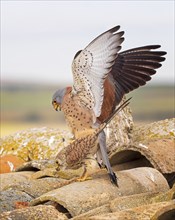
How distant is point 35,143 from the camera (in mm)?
11008

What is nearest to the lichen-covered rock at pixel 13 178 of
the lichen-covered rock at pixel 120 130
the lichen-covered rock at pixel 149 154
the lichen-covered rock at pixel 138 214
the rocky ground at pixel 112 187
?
the rocky ground at pixel 112 187

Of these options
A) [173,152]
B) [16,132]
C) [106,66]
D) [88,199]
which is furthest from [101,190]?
[16,132]

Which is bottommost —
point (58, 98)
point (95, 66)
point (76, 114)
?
point (76, 114)

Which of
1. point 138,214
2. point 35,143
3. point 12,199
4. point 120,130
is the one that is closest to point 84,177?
point 12,199

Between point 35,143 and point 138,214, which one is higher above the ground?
point 138,214

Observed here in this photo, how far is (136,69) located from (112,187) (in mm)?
1459

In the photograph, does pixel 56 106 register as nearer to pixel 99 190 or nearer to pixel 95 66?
pixel 95 66

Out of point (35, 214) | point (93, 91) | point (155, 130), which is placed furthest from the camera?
point (155, 130)

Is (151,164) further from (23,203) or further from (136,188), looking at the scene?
(23,203)

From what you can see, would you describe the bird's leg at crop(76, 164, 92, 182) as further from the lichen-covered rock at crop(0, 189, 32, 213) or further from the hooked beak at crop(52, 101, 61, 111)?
the hooked beak at crop(52, 101, 61, 111)

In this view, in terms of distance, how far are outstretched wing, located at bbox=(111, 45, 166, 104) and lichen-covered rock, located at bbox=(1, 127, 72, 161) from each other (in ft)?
9.81

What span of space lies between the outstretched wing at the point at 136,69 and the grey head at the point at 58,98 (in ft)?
1.93

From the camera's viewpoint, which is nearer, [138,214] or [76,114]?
[138,214]

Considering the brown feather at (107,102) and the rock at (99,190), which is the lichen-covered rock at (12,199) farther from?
the brown feather at (107,102)
